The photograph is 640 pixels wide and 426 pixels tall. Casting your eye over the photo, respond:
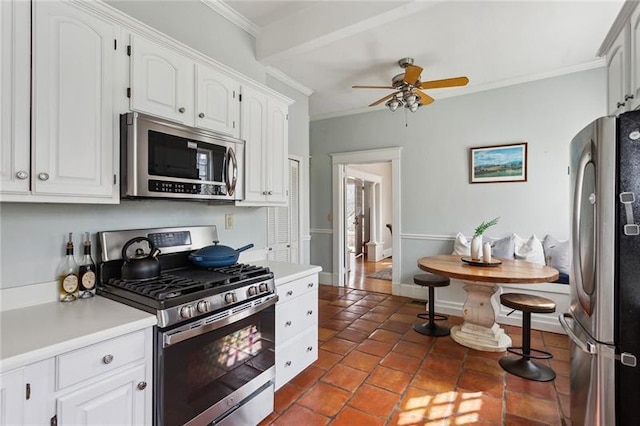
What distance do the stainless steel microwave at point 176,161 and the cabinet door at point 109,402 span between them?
0.90 m

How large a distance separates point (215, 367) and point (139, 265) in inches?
28.1

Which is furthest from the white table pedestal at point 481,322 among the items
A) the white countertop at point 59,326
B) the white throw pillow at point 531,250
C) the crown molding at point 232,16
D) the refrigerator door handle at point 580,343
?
the crown molding at point 232,16

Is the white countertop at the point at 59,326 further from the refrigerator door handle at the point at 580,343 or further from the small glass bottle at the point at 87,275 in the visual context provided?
the refrigerator door handle at the point at 580,343

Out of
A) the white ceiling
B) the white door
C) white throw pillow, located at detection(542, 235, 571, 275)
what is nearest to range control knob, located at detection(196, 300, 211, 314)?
the white door

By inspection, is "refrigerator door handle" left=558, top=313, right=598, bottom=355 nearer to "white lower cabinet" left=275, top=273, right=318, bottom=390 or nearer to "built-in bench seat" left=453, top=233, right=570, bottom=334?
→ "white lower cabinet" left=275, top=273, right=318, bottom=390

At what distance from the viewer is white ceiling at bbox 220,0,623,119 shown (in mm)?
2463

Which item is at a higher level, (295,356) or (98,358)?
(98,358)

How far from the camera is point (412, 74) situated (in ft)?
9.75

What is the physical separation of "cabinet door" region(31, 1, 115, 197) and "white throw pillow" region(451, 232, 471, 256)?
3785 millimetres

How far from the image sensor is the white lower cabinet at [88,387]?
102cm

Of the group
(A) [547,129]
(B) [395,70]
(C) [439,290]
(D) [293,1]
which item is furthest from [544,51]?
(C) [439,290]

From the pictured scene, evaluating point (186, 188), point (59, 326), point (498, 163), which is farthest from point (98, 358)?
point (498, 163)

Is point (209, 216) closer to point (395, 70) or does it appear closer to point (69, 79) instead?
point (69, 79)

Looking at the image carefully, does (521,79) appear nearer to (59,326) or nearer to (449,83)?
(449,83)
